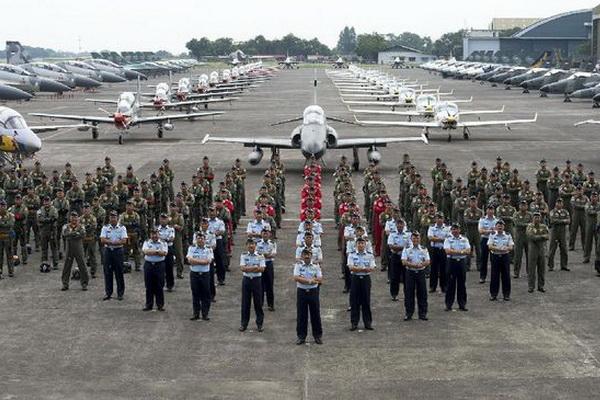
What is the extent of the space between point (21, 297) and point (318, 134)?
1513 cm

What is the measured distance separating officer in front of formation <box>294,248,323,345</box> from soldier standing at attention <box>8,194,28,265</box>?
25.3 ft

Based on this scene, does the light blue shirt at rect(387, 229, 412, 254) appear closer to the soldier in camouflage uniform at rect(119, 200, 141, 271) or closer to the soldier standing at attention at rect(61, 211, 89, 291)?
the soldier in camouflage uniform at rect(119, 200, 141, 271)

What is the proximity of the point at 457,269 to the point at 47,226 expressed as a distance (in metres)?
8.26

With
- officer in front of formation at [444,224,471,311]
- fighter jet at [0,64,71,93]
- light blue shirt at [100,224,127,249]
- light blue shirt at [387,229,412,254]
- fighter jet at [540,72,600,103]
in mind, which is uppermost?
fighter jet at [0,64,71,93]

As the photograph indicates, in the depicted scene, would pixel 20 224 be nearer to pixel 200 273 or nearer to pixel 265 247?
pixel 200 273

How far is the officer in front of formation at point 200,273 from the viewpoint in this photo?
14484 mm

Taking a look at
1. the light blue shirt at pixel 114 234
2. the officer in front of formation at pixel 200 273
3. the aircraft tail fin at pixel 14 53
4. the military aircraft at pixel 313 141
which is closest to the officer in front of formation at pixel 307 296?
the officer in front of formation at pixel 200 273

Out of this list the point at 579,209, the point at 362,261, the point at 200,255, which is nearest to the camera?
the point at 362,261

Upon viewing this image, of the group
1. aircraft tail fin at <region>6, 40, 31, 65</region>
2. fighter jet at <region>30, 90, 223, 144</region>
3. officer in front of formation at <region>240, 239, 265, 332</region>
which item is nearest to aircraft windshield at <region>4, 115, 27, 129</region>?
fighter jet at <region>30, 90, 223, 144</region>

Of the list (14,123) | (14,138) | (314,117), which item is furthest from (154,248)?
(314,117)

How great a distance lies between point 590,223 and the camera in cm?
1869

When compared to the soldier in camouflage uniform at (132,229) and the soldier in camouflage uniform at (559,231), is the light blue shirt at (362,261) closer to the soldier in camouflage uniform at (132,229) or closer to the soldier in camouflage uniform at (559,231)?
the soldier in camouflage uniform at (559,231)

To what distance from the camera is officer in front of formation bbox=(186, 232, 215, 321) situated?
14484 mm

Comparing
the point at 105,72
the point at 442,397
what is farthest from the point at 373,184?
the point at 105,72
